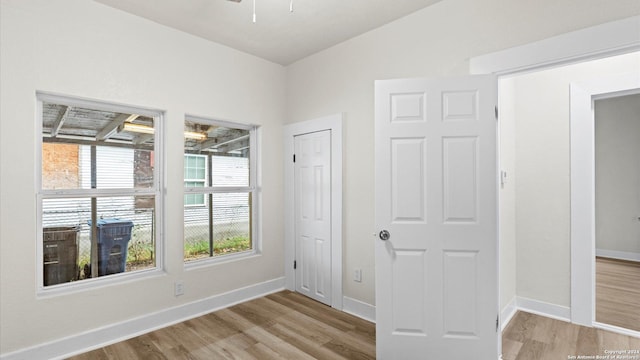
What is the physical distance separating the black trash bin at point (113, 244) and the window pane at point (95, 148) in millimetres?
338

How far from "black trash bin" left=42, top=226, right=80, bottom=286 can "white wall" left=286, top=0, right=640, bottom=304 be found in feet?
7.82

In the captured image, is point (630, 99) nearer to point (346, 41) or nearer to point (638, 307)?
point (638, 307)

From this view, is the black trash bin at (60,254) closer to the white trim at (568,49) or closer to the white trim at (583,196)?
the white trim at (568,49)

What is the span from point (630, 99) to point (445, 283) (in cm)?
527

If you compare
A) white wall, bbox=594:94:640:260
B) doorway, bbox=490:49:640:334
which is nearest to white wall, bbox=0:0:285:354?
doorway, bbox=490:49:640:334

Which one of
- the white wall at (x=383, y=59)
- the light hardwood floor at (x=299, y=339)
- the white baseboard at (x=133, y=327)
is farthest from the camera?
the light hardwood floor at (x=299, y=339)

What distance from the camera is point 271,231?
12.4ft

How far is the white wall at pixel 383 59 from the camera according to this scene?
2.01 meters

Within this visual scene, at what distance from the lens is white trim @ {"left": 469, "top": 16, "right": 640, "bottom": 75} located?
1.74m

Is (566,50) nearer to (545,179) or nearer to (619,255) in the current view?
(545,179)

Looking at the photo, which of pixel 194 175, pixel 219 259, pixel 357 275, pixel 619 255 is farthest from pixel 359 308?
pixel 619 255

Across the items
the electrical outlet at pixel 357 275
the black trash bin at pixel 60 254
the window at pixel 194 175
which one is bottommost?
the electrical outlet at pixel 357 275

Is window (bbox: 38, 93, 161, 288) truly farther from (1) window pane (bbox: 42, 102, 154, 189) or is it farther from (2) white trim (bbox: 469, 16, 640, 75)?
(2) white trim (bbox: 469, 16, 640, 75)

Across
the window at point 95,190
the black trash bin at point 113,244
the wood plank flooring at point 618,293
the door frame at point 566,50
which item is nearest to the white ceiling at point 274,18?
the door frame at point 566,50
